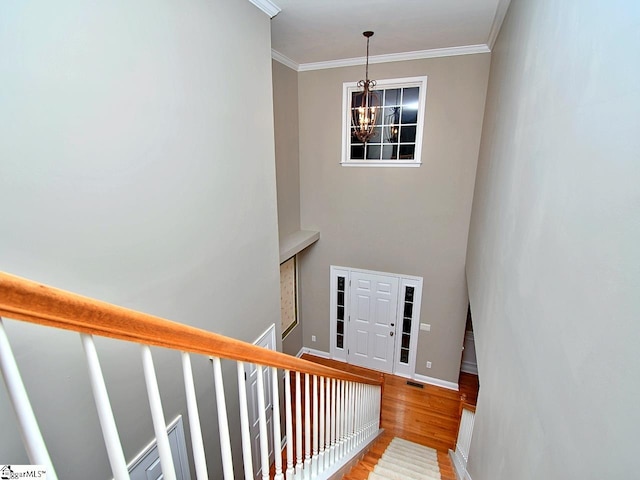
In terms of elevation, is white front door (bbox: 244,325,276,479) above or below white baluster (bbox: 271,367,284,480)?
below

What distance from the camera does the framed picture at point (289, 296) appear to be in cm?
586

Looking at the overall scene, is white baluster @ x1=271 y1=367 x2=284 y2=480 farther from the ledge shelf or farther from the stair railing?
the ledge shelf

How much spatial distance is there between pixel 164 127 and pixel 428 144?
3946 mm

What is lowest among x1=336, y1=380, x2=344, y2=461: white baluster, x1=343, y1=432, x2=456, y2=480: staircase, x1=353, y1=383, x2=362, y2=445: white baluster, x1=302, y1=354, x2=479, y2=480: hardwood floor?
x1=302, y1=354, x2=479, y2=480: hardwood floor

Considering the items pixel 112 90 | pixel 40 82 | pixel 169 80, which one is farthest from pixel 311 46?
pixel 40 82

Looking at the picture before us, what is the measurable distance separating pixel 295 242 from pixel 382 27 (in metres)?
3.18

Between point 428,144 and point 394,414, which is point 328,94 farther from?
point 394,414

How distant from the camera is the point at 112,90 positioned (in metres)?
1.78

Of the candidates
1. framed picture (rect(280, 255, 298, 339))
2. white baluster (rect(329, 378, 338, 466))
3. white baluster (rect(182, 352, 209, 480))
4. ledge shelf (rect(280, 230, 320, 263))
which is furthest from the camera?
framed picture (rect(280, 255, 298, 339))

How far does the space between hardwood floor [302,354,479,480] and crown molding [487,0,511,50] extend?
4.99 metres

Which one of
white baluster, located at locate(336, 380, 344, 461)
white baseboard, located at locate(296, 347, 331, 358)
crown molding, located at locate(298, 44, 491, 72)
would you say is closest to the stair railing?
white baluster, located at locate(336, 380, 344, 461)

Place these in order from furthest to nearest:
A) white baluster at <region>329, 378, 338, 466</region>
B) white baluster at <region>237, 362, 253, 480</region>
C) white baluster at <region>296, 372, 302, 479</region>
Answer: white baluster at <region>329, 378, 338, 466</region>
white baluster at <region>296, 372, 302, 479</region>
white baluster at <region>237, 362, 253, 480</region>

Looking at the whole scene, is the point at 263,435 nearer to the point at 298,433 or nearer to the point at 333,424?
the point at 298,433

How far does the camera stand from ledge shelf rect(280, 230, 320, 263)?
487 cm
